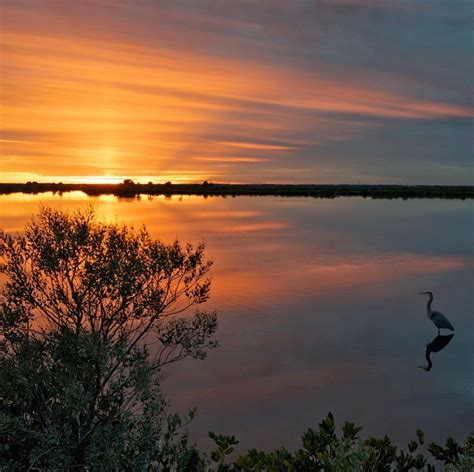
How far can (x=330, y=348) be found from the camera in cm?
3572

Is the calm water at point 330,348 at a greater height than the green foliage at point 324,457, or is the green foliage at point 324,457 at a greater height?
the green foliage at point 324,457

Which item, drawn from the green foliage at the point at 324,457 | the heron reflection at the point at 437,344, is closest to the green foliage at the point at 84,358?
the green foliage at the point at 324,457

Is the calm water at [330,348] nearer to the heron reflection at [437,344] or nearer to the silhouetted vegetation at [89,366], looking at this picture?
the heron reflection at [437,344]

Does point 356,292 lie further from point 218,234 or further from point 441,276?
point 218,234

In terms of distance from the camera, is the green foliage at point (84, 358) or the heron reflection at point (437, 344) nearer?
the green foliage at point (84, 358)

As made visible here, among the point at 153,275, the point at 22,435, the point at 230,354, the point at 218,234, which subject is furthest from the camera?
the point at 218,234

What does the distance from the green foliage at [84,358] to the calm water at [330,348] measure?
6602mm

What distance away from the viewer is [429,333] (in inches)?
1544

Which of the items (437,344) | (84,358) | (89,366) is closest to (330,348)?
(437,344)

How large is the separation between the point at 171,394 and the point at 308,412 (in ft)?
21.2

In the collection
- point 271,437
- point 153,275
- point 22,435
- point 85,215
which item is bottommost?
point 271,437

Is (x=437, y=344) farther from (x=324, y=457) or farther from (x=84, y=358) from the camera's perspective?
(x=324, y=457)

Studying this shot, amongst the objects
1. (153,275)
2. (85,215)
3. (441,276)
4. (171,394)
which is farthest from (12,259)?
(441,276)

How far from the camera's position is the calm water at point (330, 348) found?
83.3 feet
